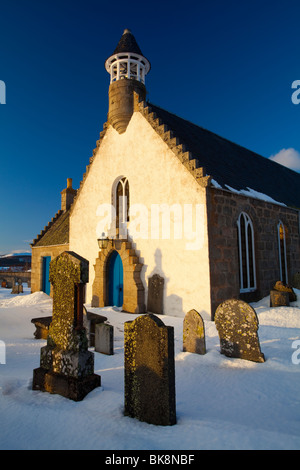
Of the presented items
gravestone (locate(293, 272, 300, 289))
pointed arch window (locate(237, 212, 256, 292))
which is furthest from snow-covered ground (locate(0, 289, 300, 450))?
gravestone (locate(293, 272, 300, 289))

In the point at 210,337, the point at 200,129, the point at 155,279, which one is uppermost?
the point at 200,129

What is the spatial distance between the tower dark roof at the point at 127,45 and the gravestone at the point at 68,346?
39.7ft

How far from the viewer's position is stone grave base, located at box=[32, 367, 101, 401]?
3.60 m

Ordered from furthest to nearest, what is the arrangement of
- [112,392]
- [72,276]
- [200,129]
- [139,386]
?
[200,129]
[72,276]
[112,392]
[139,386]

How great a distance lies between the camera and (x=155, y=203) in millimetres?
10656

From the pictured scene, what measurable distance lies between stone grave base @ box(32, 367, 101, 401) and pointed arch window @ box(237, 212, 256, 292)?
26.2ft

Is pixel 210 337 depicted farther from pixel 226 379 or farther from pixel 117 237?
pixel 117 237

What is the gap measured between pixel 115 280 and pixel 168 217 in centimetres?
382

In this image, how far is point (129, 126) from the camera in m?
12.0

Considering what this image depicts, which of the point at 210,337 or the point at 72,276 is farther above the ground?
the point at 72,276

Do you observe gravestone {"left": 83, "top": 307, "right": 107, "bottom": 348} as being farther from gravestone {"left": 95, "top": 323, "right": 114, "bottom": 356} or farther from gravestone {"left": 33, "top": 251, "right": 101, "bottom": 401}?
gravestone {"left": 33, "top": 251, "right": 101, "bottom": 401}

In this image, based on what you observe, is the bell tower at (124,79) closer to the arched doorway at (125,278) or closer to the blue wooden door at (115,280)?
the arched doorway at (125,278)
